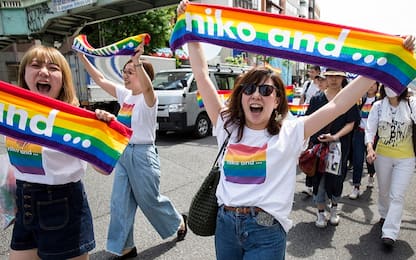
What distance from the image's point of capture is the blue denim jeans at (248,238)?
1.77 m

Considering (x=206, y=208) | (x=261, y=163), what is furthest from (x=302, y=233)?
(x=261, y=163)

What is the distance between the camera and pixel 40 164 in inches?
74.9

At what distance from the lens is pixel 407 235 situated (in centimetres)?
388

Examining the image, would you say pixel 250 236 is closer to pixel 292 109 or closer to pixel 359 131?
pixel 359 131

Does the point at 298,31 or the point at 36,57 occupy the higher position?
the point at 298,31

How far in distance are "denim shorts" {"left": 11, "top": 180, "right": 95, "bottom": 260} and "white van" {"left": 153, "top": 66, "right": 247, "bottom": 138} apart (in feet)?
22.3

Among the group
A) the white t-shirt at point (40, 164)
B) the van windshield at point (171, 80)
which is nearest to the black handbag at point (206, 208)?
the white t-shirt at point (40, 164)

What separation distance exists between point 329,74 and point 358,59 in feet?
6.90

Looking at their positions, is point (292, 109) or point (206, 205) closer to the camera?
point (206, 205)

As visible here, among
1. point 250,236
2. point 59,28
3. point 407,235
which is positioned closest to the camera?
point 250,236

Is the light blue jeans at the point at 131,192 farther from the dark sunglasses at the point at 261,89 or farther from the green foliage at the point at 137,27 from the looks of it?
the green foliage at the point at 137,27

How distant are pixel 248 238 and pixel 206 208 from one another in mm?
369

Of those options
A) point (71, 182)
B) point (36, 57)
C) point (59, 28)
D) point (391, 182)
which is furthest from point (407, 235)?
point (59, 28)

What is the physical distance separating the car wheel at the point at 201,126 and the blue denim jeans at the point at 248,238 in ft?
25.9
